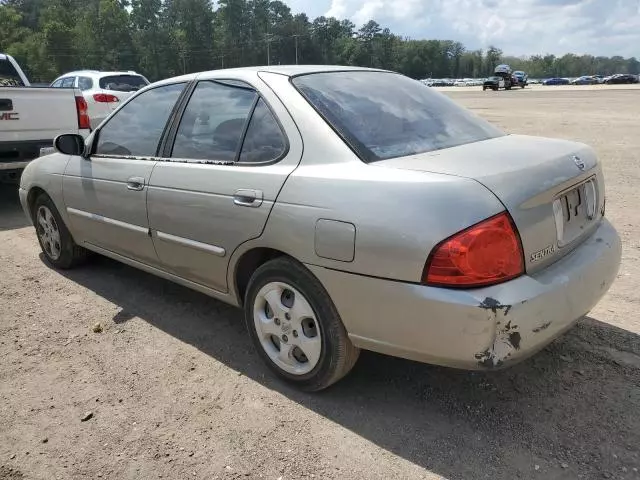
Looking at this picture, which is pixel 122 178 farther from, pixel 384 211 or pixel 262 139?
pixel 384 211

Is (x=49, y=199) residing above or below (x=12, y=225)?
above

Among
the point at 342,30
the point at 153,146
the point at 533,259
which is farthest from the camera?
the point at 342,30

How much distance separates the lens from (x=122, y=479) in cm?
241

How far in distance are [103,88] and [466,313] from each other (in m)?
12.5

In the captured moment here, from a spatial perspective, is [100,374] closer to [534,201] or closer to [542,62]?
[534,201]

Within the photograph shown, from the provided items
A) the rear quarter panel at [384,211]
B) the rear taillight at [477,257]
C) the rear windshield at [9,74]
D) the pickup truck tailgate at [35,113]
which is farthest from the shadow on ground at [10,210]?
the rear taillight at [477,257]

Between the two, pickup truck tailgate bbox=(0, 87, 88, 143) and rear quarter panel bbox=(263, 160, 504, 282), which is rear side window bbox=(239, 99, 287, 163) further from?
pickup truck tailgate bbox=(0, 87, 88, 143)

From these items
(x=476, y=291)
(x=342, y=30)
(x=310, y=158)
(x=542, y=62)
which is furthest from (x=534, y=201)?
(x=542, y=62)

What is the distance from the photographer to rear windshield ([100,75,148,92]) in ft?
42.4

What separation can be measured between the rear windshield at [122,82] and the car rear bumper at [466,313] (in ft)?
39.5

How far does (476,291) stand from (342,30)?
140076mm

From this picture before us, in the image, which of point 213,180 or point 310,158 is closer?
point 310,158

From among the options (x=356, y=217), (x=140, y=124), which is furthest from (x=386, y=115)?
(x=140, y=124)

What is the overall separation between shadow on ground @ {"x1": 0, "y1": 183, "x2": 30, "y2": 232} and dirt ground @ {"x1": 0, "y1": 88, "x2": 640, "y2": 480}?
318cm
